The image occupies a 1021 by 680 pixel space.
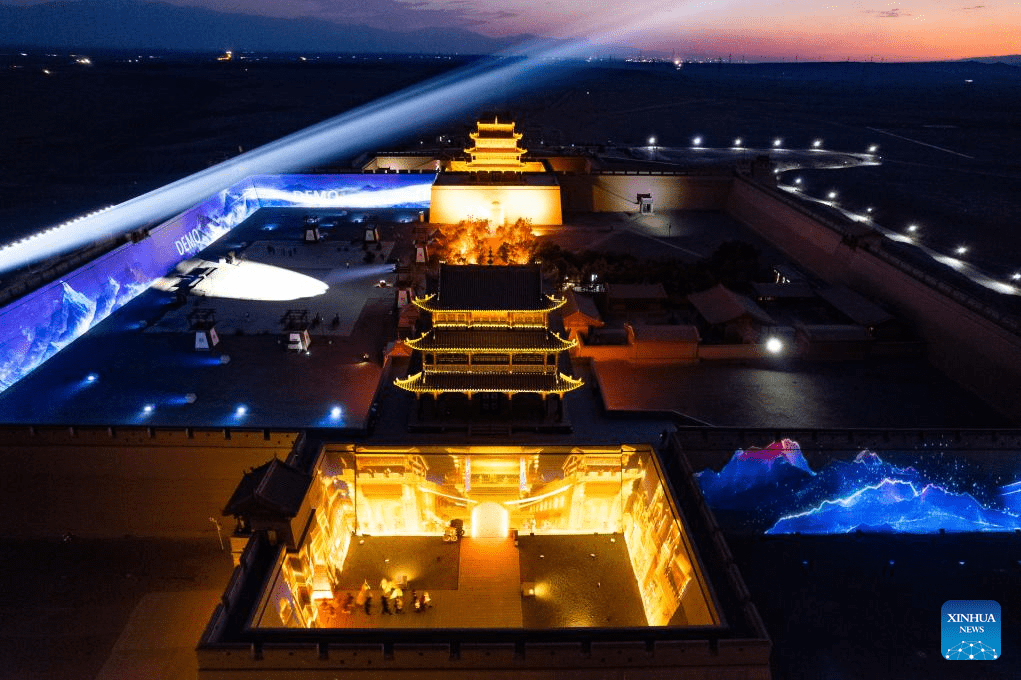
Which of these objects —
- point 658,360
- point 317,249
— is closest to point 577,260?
point 658,360

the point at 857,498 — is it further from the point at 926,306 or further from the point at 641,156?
the point at 641,156

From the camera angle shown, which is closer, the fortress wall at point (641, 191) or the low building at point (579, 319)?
the low building at point (579, 319)

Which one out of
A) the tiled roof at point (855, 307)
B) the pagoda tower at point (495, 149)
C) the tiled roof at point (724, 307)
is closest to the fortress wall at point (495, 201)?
the pagoda tower at point (495, 149)

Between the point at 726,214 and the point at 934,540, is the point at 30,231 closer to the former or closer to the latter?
the point at 726,214

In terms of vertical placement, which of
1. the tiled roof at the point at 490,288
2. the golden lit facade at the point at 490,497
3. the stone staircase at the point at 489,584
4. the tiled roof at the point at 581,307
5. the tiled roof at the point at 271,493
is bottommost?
the stone staircase at the point at 489,584

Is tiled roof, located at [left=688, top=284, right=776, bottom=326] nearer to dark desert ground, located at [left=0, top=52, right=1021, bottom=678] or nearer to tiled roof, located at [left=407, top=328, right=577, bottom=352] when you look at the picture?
dark desert ground, located at [left=0, top=52, right=1021, bottom=678]

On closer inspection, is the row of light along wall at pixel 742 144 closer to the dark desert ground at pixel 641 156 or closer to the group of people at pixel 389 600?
the dark desert ground at pixel 641 156
